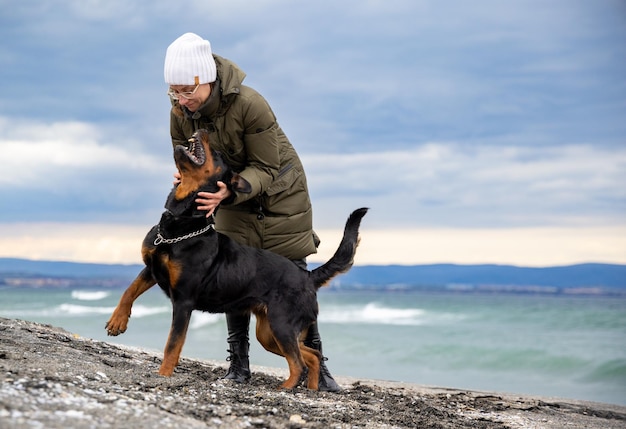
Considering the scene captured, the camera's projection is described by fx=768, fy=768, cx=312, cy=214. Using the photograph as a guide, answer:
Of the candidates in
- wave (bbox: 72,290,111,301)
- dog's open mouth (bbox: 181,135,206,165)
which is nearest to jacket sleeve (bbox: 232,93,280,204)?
dog's open mouth (bbox: 181,135,206,165)

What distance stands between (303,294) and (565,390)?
36.2 ft

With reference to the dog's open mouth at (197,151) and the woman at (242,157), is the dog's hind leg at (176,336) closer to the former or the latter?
the woman at (242,157)

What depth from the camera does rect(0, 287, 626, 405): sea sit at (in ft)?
54.1

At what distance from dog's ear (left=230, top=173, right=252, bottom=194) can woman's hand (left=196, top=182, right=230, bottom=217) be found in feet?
0.28

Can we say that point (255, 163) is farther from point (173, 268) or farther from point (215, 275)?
point (173, 268)

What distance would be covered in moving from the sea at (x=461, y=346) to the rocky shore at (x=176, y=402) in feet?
16.8

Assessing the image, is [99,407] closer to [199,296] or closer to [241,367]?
[199,296]

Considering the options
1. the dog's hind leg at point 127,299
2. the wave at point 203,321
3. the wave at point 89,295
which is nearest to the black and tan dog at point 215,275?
the dog's hind leg at point 127,299

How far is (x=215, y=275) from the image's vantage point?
557 cm

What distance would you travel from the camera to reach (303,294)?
5891mm

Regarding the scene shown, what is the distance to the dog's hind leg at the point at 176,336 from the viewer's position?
5.33m

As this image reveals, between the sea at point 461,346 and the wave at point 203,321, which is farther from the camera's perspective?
the wave at point 203,321

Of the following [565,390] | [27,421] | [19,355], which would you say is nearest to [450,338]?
[565,390]

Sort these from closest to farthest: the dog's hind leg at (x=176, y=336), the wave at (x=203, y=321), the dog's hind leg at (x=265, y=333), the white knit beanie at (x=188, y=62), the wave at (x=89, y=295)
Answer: the dog's hind leg at (x=176, y=336), the white knit beanie at (x=188, y=62), the dog's hind leg at (x=265, y=333), the wave at (x=203, y=321), the wave at (x=89, y=295)
